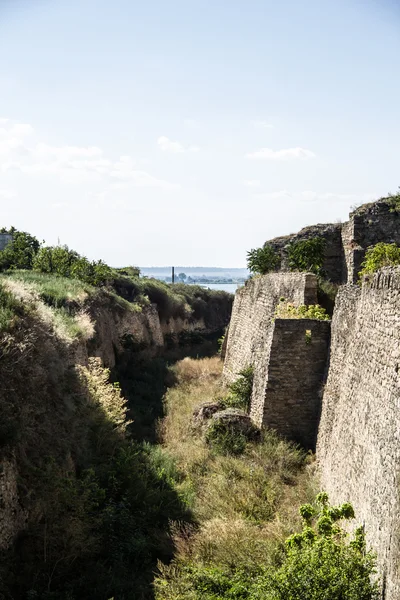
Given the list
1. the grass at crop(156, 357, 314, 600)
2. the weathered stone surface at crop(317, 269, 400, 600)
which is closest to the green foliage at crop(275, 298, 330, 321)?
the weathered stone surface at crop(317, 269, 400, 600)

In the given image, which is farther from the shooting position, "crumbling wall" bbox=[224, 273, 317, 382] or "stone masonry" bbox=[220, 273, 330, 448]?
"crumbling wall" bbox=[224, 273, 317, 382]

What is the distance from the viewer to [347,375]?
8828mm

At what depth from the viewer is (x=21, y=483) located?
7.56 m

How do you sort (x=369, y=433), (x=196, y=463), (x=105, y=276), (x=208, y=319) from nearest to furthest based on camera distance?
(x=369, y=433), (x=196, y=463), (x=105, y=276), (x=208, y=319)

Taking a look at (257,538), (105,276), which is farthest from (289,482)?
(105,276)

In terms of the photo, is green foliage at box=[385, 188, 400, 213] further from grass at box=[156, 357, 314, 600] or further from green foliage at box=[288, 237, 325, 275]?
grass at box=[156, 357, 314, 600]

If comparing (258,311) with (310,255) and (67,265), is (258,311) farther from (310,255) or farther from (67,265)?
(67,265)

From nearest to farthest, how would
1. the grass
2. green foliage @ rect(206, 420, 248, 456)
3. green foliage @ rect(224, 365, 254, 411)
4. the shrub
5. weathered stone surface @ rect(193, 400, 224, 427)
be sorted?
1. the shrub
2. the grass
3. green foliage @ rect(206, 420, 248, 456)
4. weathered stone surface @ rect(193, 400, 224, 427)
5. green foliage @ rect(224, 365, 254, 411)

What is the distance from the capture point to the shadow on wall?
689 cm

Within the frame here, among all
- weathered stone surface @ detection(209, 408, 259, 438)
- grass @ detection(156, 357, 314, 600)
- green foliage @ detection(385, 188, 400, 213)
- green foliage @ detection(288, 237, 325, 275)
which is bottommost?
grass @ detection(156, 357, 314, 600)

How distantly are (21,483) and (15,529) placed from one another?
687 mm

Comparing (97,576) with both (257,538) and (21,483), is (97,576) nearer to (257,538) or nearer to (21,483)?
(21,483)

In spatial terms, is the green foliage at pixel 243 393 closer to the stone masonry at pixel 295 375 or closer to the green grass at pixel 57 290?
the stone masonry at pixel 295 375

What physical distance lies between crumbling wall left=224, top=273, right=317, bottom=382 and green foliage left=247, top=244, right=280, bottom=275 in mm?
413
